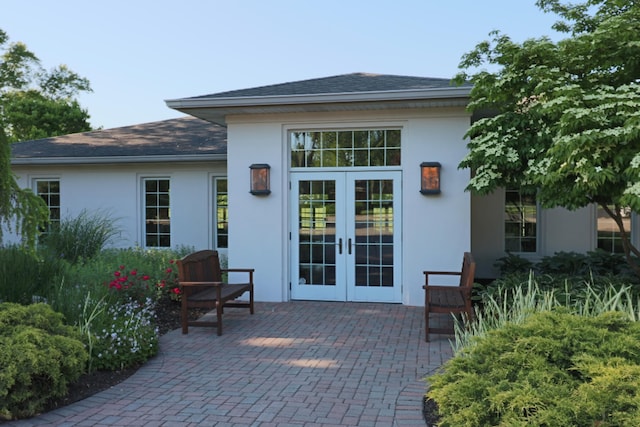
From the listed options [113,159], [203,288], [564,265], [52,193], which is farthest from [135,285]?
[564,265]

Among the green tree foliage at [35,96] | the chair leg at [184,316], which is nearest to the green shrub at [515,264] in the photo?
the chair leg at [184,316]

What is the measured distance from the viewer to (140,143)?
13297 mm

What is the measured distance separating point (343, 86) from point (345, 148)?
1.13 m

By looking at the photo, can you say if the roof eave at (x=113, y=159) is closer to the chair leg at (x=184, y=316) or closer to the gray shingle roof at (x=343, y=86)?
the gray shingle roof at (x=343, y=86)

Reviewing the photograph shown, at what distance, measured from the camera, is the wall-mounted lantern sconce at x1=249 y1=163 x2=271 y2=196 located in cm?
916

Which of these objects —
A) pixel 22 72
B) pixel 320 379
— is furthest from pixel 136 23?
pixel 22 72

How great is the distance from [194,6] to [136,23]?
3254 mm

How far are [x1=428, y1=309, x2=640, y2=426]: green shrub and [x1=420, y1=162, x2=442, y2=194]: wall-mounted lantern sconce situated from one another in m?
4.60

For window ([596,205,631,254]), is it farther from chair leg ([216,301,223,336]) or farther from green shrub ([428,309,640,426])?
chair leg ([216,301,223,336])

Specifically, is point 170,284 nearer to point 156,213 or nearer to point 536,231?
point 156,213

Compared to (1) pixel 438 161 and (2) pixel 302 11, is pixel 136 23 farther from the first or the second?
(1) pixel 438 161

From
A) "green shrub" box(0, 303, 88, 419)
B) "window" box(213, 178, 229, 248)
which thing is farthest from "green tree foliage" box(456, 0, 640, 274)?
"window" box(213, 178, 229, 248)

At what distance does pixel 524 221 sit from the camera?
11.0 meters

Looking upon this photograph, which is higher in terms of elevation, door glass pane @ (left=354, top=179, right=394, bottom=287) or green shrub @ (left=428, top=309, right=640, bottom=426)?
door glass pane @ (left=354, top=179, right=394, bottom=287)
